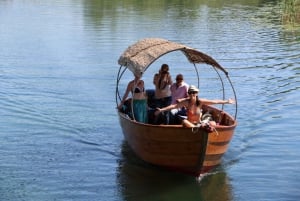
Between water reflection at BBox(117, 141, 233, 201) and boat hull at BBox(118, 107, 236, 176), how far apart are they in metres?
0.30

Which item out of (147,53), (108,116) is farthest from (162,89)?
(108,116)

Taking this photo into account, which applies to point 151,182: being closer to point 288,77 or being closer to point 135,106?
point 135,106

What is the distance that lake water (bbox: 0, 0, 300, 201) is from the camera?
12.7 meters

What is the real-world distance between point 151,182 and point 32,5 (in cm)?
4864

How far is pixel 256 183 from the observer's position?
43.0ft

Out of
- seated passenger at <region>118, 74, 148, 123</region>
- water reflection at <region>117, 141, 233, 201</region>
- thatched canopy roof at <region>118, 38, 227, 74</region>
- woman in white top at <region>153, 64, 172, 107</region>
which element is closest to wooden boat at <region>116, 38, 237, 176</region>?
thatched canopy roof at <region>118, 38, 227, 74</region>

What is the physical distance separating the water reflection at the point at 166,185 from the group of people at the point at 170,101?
4.24ft

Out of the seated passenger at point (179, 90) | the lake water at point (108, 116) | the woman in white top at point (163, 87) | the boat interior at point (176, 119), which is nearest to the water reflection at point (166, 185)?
the lake water at point (108, 116)

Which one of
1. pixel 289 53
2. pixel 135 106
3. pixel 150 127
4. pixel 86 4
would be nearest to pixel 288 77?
pixel 289 53

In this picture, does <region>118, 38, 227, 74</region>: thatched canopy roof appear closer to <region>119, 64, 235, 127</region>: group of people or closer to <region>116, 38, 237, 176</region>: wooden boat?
<region>116, 38, 237, 176</region>: wooden boat

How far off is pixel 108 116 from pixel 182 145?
6.52 m

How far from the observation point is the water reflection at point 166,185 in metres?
12.3

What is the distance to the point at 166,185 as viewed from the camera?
12.8 m

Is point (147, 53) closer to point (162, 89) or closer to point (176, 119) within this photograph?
point (162, 89)
